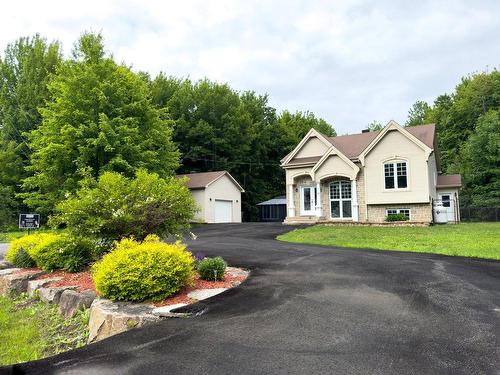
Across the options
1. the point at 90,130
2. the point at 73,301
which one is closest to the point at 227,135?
the point at 90,130

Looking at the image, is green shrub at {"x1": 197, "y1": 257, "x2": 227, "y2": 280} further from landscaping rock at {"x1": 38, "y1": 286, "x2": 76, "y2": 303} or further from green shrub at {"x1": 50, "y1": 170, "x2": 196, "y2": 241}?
landscaping rock at {"x1": 38, "y1": 286, "x2": 76, "y2": 303}

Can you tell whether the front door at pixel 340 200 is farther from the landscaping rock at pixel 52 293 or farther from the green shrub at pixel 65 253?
the landscaping rock at pixel 52 293

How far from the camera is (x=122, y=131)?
71.8 ft

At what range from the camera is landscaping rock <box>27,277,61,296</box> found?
8.02 m

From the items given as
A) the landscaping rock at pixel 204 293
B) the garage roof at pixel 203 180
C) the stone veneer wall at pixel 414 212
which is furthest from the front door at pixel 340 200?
the landscaping rock at pixel 204 293

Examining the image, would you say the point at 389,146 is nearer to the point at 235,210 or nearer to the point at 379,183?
the point at 379,183

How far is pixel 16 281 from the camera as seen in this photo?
8750mm

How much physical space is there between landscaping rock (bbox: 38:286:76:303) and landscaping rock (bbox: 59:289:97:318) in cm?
23

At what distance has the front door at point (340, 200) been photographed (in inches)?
965

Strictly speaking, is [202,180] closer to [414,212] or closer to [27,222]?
[414,212]

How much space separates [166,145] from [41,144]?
7.91 metres

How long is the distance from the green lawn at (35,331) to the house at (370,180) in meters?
18.9

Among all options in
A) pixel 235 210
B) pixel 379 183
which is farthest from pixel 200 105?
pixel 379 183

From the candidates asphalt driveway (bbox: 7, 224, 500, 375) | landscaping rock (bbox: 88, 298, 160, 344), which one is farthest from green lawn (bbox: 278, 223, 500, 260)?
landscaping rock (bbox: 88, 298, 160, 344)
